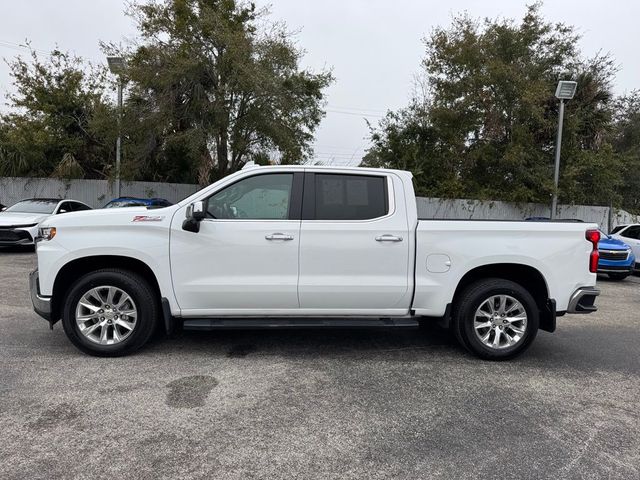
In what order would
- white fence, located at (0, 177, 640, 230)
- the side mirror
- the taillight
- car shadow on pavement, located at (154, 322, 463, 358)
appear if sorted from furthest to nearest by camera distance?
white fence, located at (0, 177, 640, 230)
car shadow on pavement, located at (154, 322, 463, 358)
the taillight
the side mirror

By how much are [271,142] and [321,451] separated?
16.4 metres

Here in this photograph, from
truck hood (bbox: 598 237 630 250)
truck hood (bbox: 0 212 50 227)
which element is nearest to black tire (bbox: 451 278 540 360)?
truck hood (bbox: 598 237 630 250)

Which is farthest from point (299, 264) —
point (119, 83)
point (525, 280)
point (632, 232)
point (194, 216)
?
point (119, 83)

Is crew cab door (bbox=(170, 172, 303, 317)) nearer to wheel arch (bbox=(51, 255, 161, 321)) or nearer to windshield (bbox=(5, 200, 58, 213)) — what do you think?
wheel arch (bbox=(51, 255, 161, 321))

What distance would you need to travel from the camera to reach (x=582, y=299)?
4.96m

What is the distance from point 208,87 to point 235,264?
46.8 ft

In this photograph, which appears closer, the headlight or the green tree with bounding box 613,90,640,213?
the headlight

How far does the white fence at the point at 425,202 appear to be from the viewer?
63.7ft

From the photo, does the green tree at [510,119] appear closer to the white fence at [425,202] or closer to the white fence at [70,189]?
the white fence at [425,202]

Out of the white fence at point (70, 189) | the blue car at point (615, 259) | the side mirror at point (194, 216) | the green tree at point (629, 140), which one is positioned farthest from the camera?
the green tree at point (629, 140)

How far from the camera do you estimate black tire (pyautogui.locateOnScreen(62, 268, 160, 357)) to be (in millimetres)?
4719

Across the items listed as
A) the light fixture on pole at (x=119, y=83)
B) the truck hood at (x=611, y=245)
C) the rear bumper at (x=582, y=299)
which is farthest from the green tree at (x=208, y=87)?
the rear bumper at (x=582, y=299)

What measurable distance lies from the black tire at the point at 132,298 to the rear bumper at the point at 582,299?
4231 mm

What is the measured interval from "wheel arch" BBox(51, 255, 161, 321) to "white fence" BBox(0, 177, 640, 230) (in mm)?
15617
